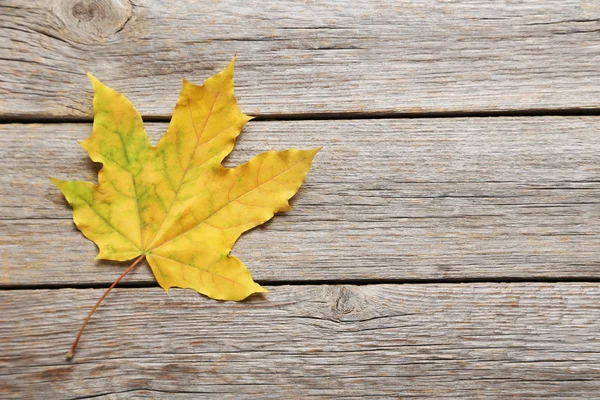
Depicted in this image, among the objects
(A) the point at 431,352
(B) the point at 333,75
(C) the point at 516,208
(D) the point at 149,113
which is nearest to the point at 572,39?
(C) the point at 516,208

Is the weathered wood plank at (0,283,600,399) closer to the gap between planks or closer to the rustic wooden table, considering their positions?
the rustic wooden table

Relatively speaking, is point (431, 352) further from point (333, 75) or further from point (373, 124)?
point (333, 75)

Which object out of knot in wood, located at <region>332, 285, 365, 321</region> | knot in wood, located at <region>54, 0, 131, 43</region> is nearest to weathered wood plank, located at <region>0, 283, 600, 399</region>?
knot in wood, located at <region>332, 285, 365, 321</region>

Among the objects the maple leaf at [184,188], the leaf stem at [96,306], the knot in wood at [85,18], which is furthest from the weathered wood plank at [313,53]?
the leaf stem at [96,306]

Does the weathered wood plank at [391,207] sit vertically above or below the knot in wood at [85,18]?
below

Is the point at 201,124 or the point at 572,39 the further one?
the point at 572,39

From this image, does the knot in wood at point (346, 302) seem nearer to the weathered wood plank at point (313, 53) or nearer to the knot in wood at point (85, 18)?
the weathered wood plank at point (313, 53)
